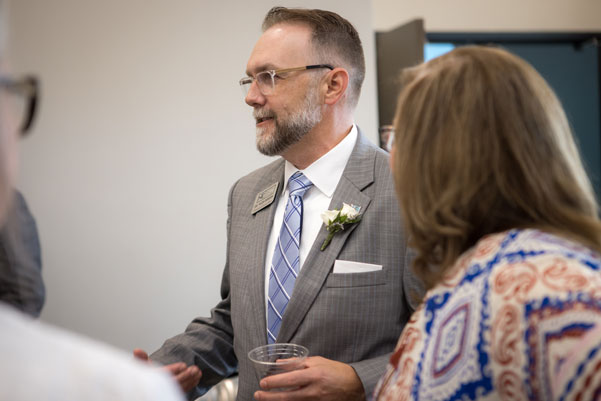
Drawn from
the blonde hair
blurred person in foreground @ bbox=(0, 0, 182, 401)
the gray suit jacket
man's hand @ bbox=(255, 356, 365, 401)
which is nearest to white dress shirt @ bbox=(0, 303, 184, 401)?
blurred person in foreground @ bbox=(0, 0, 182, 401)

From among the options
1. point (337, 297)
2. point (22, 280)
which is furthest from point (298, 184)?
point (22, 280)

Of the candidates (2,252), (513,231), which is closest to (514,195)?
(513,231)

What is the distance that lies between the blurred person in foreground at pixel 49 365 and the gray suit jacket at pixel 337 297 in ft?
3.28

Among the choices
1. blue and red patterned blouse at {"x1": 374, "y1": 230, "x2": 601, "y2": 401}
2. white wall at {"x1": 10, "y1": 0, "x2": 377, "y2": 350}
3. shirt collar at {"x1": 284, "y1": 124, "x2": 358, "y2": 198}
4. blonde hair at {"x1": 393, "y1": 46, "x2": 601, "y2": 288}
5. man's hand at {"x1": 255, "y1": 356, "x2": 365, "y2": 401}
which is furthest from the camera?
white wall at {"x1": 10, "y1": 0, "x2": 377, "y2": 350}

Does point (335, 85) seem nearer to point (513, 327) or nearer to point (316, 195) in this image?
point (316, 195)

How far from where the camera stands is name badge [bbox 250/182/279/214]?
184 centimetres

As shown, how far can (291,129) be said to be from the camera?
1.83 meters

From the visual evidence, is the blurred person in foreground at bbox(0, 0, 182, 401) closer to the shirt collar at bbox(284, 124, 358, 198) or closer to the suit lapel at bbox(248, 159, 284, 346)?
the suit lapel at bbox(248, 159, 284, 346)

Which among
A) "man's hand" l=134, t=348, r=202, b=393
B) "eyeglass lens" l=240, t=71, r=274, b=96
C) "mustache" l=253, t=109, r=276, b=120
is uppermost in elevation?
"eyeglass lens" l=240, t=71, r=274, b=96

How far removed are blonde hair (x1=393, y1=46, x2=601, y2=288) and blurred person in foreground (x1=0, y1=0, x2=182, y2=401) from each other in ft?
1.91

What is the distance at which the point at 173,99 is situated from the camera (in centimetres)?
364

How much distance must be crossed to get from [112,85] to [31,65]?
47 cm

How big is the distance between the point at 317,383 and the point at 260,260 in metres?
0.47

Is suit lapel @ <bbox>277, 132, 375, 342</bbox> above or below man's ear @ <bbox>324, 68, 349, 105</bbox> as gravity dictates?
below
